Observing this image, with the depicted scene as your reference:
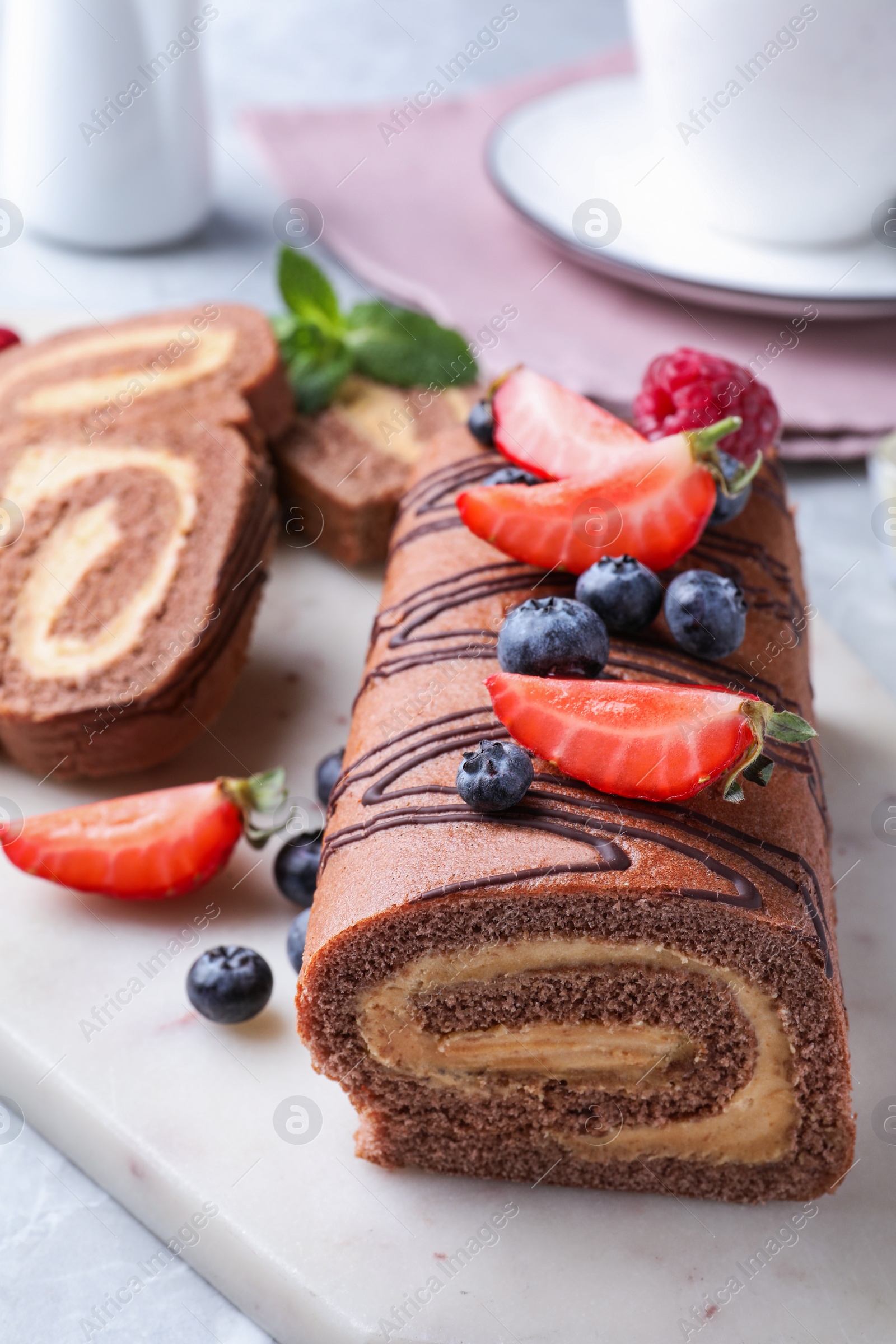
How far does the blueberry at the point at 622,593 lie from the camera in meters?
2.27

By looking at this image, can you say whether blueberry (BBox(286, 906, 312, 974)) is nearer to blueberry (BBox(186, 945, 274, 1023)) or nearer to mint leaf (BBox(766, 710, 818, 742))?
blueberry (BBox(186, 945, 274, 1023))

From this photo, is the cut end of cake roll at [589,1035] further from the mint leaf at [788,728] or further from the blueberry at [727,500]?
the blueberry at [727,500]

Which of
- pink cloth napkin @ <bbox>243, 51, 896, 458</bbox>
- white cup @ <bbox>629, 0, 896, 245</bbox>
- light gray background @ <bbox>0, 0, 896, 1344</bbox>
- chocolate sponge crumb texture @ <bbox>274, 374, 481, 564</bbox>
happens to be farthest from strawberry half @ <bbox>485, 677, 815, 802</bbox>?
white cup @ <bbox>629, 0, 896, 245</bbox>

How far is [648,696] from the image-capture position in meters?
2.01

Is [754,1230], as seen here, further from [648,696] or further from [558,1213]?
[648,696]

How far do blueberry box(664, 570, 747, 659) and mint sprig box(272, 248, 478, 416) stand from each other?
1.65m

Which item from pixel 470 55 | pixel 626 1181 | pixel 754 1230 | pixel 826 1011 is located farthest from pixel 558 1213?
pixel 470 55

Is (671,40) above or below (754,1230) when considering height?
above

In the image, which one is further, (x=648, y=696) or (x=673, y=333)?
(x=673, y=333)

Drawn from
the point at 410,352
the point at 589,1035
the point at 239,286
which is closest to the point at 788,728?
the point at 589,1035

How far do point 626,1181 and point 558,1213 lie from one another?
13 cm

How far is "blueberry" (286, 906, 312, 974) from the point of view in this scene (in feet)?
7.92

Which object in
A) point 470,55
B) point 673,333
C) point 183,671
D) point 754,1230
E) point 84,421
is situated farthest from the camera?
point 470,55

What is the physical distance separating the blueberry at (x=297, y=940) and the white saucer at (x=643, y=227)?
7.52 feet
